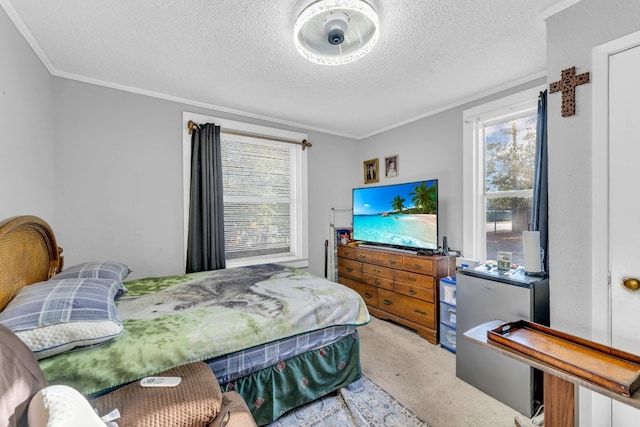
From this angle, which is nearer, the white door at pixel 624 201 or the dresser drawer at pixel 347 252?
the white door at pixel 624 201

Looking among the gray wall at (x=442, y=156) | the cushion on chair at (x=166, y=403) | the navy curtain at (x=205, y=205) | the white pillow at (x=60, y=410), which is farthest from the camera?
the gray wall at (x=442, y=156)

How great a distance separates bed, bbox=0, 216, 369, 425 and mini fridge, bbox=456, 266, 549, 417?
821 mm

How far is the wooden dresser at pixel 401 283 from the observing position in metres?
2.82

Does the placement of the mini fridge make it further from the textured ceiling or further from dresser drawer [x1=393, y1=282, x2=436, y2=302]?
the textured ceiling

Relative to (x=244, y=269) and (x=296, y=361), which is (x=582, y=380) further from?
(x=244, y=269)

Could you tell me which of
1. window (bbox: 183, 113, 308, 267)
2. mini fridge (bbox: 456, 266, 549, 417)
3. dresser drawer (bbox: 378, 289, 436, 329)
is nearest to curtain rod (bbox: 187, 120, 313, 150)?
window (bbox: 183, 113, 308, 267)

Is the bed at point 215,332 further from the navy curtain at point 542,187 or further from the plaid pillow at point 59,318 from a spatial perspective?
the navy curtain at point 542,187

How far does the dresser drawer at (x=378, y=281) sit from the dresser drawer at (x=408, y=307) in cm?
6

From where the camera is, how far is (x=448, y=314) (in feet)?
8.75

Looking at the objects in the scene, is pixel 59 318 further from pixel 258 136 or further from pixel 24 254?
pixel 258 136

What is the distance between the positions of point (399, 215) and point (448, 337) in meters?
1.35

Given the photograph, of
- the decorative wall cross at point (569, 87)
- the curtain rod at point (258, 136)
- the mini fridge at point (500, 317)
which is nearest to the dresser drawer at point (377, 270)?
the mini fridge at point (500, 317)

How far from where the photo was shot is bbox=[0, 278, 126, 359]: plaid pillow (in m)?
1.19

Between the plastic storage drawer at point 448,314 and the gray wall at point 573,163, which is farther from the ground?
the gray wall at point 573,163
